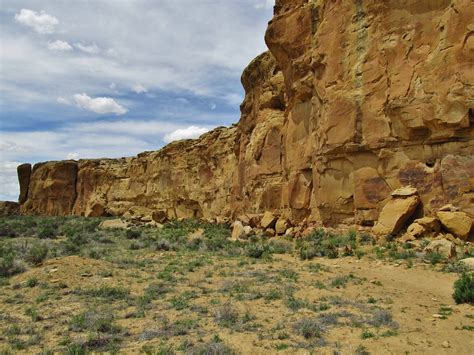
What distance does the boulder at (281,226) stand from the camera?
22.3m

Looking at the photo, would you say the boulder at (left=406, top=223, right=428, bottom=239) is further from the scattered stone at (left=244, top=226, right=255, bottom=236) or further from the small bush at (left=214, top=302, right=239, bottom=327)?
the scattered stone at (left=244, top=226, right=255, bottom=236)

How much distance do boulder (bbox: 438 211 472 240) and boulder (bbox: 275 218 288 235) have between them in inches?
365

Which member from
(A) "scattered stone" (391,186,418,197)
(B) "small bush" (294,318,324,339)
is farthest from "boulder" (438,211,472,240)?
(B) "small bush" (294,318,324,339)

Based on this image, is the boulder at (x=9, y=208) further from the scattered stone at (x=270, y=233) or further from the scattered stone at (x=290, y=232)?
the scattered stone at (x=290, y=232)

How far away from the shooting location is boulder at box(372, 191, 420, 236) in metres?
15.1

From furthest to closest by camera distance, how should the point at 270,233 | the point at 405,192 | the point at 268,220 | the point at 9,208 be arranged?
1. the point at 9,208
2. the point at 268,220
3. the point at 270,233
4. the point at 405,192

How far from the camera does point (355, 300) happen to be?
29.9 feet

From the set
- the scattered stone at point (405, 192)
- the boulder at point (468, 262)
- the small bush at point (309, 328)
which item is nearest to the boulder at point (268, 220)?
the scattered stone at point (405, 192)

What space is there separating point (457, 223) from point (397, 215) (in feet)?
6.68

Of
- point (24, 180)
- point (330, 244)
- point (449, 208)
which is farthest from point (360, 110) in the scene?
point (24, 180)

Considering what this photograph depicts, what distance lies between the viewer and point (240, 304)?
905 cm

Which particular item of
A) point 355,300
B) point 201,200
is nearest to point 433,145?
point 355,300

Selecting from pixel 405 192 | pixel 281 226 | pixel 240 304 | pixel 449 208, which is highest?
pixel 405 192

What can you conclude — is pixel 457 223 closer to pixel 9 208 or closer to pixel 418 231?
pixel 418 231
